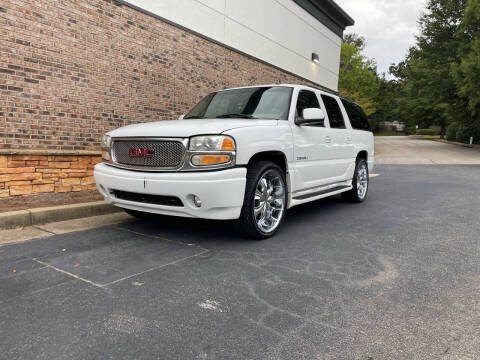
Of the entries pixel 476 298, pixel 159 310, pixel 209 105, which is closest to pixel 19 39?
pixel 209 105

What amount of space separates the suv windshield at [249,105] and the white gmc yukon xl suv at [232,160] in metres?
0.01

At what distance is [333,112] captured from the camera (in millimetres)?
6078

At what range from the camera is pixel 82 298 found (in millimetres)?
2744

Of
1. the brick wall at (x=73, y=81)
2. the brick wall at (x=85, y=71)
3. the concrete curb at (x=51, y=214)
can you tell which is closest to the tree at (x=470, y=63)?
the brick wall at (x=85, y=71)

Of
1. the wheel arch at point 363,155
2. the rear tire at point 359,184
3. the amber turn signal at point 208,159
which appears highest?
the amber turn signal at point 208,159

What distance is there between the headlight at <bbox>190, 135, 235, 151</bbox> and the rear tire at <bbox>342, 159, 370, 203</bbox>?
375 cm

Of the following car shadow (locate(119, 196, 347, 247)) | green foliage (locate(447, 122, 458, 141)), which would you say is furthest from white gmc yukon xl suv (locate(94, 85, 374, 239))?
green foliage (locate(447, 122, 458, 141))

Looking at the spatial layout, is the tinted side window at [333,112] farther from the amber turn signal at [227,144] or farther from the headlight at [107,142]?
the headlight at [107,142]

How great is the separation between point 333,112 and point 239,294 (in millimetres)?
4076

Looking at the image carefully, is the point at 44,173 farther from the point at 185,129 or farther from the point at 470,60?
the point at 470,60

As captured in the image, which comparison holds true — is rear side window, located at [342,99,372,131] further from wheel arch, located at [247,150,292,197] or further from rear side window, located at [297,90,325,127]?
wheel arch, located at [247,150,292,197]

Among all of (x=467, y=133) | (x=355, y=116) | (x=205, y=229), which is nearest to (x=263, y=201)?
(x=205, y=229)

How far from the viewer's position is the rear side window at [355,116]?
6.73 m

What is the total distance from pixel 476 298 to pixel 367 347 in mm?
1270
